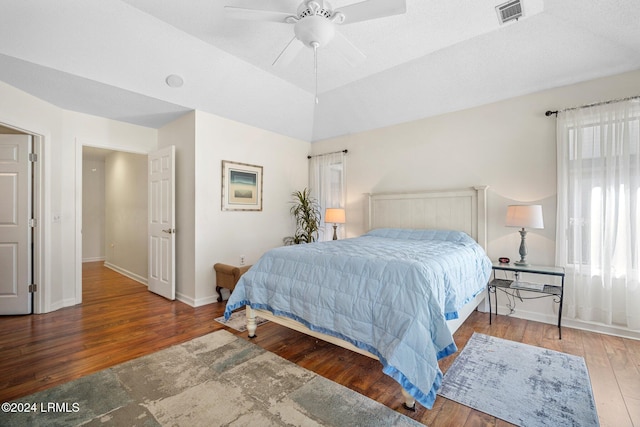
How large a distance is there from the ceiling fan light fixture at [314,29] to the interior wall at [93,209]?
701cm

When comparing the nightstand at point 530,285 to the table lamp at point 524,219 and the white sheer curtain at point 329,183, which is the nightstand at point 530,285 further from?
the white sheer curtain at point 329,183

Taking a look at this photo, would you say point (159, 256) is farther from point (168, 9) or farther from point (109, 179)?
point (109, 179)

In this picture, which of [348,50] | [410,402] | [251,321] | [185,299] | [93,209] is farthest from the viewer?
[93,209]

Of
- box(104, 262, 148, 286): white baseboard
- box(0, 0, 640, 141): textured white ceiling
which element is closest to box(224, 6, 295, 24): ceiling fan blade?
box(0, 0, 640, 141): textured white ceiling

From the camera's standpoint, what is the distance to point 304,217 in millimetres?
5168

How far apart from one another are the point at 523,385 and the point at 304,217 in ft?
12.3

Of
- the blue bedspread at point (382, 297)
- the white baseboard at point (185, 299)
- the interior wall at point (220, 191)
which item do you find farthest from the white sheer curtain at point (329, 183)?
the blue bedspread at point (382, 297)

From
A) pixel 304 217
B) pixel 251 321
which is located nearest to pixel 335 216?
pixel 304 217

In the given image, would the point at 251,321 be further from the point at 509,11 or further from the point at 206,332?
the point at 509,11

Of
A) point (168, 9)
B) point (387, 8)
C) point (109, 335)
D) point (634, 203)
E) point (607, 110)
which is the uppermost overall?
point (168, 9)

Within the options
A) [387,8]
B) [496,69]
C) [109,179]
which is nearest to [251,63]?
[387,8]

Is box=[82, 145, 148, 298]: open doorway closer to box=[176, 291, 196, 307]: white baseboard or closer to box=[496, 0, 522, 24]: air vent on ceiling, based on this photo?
box=[176, 291, 196, 307]: white baseboard

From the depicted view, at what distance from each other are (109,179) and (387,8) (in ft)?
22.5

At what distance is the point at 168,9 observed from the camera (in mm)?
2582
